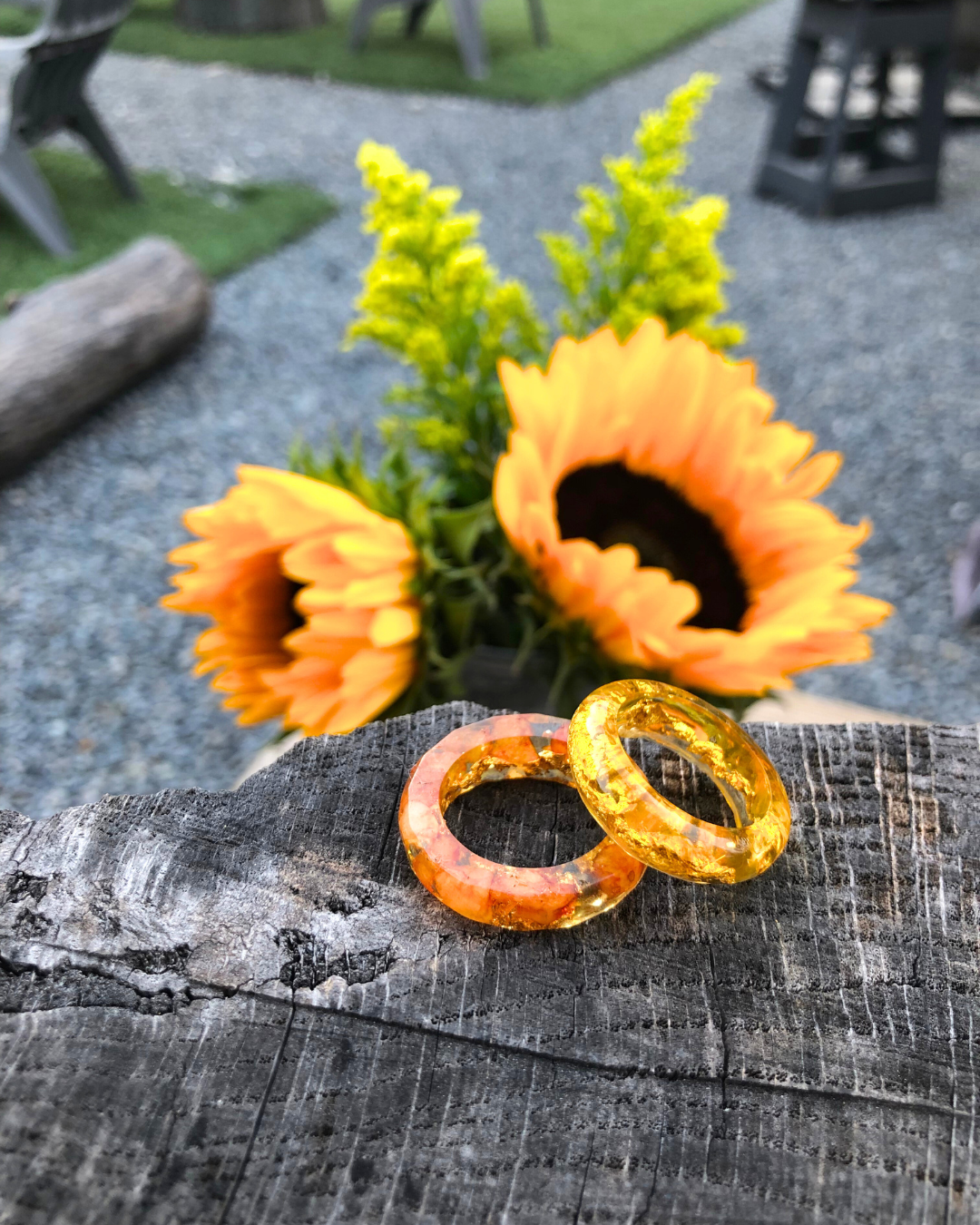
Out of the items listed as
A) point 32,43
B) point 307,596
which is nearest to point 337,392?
point 32,43

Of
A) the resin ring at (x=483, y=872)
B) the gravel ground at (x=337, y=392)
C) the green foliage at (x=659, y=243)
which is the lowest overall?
the gravel ground at (x=337, y=392)

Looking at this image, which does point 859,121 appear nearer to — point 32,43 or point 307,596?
point 32,43

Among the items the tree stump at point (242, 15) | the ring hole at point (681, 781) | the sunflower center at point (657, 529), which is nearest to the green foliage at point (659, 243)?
the sunflower center at point (657, 529)

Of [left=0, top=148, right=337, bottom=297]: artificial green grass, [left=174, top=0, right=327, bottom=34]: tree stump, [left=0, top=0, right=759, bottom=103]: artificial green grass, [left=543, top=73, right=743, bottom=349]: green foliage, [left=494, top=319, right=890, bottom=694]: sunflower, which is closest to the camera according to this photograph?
[left=494, top=319, right=890, bottom=694]: sunflower

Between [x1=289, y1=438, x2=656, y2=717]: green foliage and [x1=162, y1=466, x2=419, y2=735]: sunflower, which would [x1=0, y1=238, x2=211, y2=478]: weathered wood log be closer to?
[x1=289, y1=438, x2=656, y2=717]: green foliage

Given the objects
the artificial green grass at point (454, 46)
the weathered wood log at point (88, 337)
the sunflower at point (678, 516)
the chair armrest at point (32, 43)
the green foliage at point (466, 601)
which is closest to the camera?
the sunflower at point (678, 516)

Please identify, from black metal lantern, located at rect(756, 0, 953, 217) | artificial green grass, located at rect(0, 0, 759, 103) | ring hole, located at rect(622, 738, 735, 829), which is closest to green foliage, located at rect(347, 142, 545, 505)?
ring hole, located at rect(622, 738, 735, 829)

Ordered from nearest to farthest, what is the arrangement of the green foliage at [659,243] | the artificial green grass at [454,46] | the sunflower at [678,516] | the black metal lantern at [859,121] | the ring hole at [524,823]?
the ring hole at [524,823]
the sunflower at [678,516]
the green foliage at [659,243]
the black metal lantern at [859,121]
the artificial green grass at [454,46]

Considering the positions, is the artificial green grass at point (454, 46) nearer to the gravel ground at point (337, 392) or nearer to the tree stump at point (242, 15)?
the tree stump at point (242, 15)

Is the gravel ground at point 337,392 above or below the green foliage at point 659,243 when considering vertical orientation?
below
